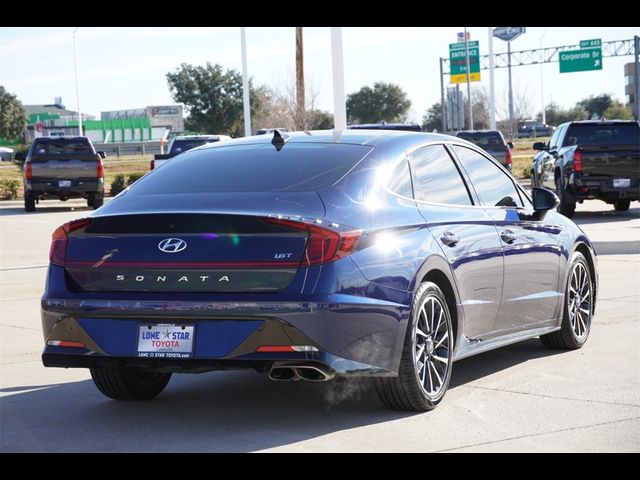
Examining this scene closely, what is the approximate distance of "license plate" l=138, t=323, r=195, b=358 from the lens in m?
6.19

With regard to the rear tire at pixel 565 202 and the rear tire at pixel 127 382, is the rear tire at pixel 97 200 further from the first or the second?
the rear tire at pixel 127 382

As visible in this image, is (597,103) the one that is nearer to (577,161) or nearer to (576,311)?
(577,161)

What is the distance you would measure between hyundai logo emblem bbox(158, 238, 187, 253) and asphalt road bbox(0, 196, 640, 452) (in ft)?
3.22

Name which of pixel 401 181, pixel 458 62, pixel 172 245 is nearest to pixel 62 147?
pixel 401 181

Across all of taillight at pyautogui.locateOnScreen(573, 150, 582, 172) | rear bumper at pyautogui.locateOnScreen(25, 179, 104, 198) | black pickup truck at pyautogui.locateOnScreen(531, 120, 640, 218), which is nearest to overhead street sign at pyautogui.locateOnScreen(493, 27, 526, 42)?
rear bumper at pyautogui.locateOnScreen(25, 179, 104, 198)

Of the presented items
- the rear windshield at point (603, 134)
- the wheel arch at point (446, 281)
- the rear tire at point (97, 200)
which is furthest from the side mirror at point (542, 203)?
the rear tire at point (97, 200)

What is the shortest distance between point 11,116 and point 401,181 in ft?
361

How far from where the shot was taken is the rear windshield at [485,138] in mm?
34656

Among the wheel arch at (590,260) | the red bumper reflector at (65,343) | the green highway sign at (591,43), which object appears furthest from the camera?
the green highway sign at (591,43)

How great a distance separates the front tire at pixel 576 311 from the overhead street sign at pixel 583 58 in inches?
2720

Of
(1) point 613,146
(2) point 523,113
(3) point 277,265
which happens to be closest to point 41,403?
(3) point 277,265
